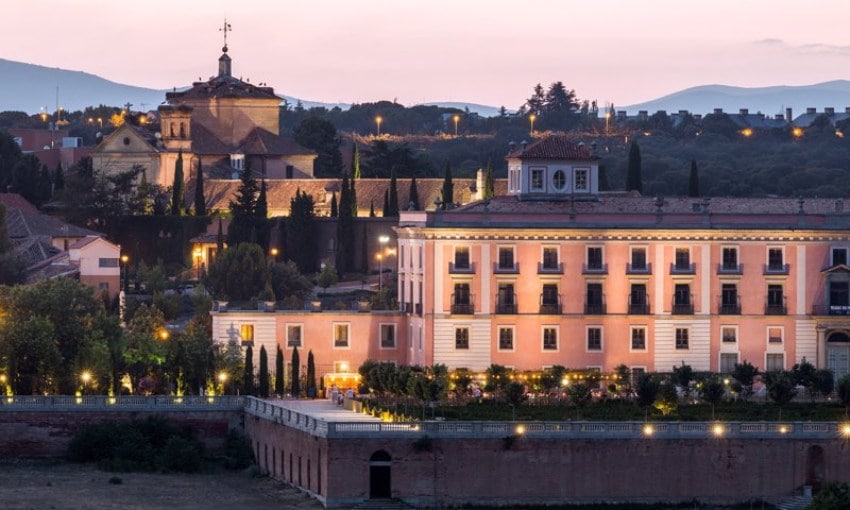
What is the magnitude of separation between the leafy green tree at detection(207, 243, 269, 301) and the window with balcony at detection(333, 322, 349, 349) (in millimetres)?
17084

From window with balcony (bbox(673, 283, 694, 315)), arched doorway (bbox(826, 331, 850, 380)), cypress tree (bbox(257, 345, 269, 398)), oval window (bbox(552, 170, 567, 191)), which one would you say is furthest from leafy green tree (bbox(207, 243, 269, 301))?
arched doorway (bbox(826, 331, 850, 380))

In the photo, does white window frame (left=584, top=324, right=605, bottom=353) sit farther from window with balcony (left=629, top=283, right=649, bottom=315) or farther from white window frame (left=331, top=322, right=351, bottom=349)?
white window frame (left=331, top=322, right=351, bottom=349)

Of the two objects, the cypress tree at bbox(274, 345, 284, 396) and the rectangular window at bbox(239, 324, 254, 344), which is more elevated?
the rectangular window at bbox(239, 324, 254, 344)

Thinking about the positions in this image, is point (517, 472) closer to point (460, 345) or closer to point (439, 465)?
point (439, 465)

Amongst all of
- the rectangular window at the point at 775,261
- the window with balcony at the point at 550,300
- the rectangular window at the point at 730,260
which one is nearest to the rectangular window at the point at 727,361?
the rectangular window at the point at 730,260

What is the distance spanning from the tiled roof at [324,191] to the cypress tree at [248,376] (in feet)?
135

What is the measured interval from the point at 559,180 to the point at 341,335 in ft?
30.6

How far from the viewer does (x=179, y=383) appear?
298ft

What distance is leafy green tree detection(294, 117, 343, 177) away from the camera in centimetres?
15588

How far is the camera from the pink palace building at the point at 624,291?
9419cm

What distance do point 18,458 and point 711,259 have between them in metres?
23.0

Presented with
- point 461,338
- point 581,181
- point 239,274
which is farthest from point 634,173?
point 461,338

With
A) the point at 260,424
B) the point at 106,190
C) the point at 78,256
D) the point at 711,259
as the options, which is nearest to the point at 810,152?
the point at 106,190

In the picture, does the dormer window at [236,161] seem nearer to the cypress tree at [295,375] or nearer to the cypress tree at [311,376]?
the cypress tree at [311,376]
